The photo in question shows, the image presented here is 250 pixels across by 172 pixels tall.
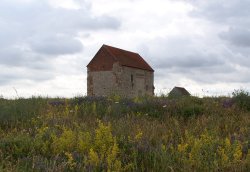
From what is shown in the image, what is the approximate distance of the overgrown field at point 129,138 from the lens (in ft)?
16.1

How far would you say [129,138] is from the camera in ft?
19.8

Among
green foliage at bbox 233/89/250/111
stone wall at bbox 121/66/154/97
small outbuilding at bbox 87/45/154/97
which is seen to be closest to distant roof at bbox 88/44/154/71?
small outbuilding at bbox 87/45/154/97

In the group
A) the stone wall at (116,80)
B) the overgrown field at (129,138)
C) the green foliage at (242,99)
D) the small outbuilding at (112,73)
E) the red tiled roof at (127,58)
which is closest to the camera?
the overgrown field at (129,138)

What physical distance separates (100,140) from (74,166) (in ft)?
3.38

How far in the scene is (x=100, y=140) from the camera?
5.72m

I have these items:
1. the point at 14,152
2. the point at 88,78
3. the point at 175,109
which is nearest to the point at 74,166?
the point at 14,152

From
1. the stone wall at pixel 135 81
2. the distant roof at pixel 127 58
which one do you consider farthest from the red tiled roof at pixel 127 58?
the stone wall at pixel 135 81

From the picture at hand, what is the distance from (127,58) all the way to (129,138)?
3857 centimetres

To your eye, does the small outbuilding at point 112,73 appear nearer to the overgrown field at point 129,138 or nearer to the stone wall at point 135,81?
the stone wall at point 135,81

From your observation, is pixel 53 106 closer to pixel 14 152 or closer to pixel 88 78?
pixel 14 152

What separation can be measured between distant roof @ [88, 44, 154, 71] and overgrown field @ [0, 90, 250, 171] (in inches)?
1203

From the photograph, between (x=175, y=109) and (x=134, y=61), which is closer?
(x=175, y=109)

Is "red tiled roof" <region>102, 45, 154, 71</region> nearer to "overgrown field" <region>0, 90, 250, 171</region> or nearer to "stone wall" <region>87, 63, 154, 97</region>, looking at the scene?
"stone wall" <region>87, 63, 154, 97</region>

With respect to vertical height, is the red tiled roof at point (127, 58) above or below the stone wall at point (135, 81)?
above
